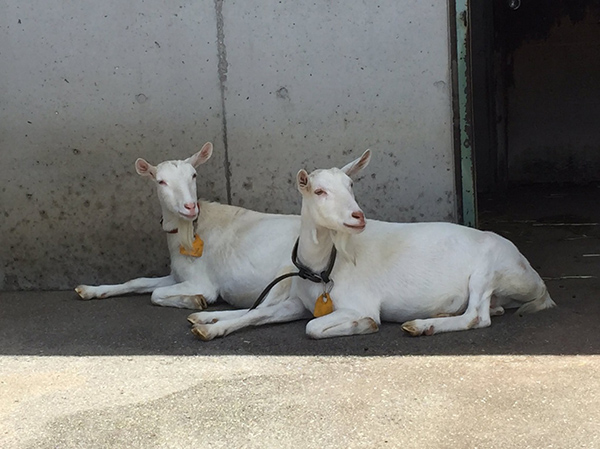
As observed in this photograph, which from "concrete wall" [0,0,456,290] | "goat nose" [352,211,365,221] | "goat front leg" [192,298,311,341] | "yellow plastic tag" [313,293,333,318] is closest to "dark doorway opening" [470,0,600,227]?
"concrete wall" [0,0,456,290]

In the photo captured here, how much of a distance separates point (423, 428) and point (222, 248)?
8.02ft

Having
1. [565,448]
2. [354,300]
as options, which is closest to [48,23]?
[354,300]

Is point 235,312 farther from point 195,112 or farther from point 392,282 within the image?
point 195,112

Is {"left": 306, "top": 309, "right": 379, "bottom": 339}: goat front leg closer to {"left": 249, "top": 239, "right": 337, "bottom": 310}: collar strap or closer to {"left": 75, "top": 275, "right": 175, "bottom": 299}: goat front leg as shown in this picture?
{"left": 249, "top": 239, "right": 337, "bottom": 310}: collar strap

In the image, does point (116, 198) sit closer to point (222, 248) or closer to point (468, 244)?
point (222, 248)

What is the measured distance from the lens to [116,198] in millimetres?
5836

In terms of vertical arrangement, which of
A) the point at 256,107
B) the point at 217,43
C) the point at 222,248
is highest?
the point at 217,43

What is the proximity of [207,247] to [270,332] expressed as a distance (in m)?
0.97

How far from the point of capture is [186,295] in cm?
519

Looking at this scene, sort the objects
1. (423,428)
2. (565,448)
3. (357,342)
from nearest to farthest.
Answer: (565,448)
(423,428)
(357,342)

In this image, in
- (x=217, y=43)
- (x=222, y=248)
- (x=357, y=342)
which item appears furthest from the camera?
(x=217, y=43)

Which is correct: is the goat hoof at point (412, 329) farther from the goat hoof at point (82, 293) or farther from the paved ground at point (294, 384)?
the goat hoof at point (82, 293)

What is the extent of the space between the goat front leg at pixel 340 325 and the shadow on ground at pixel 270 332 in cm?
4

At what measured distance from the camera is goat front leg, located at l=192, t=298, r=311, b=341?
4.45 metres
